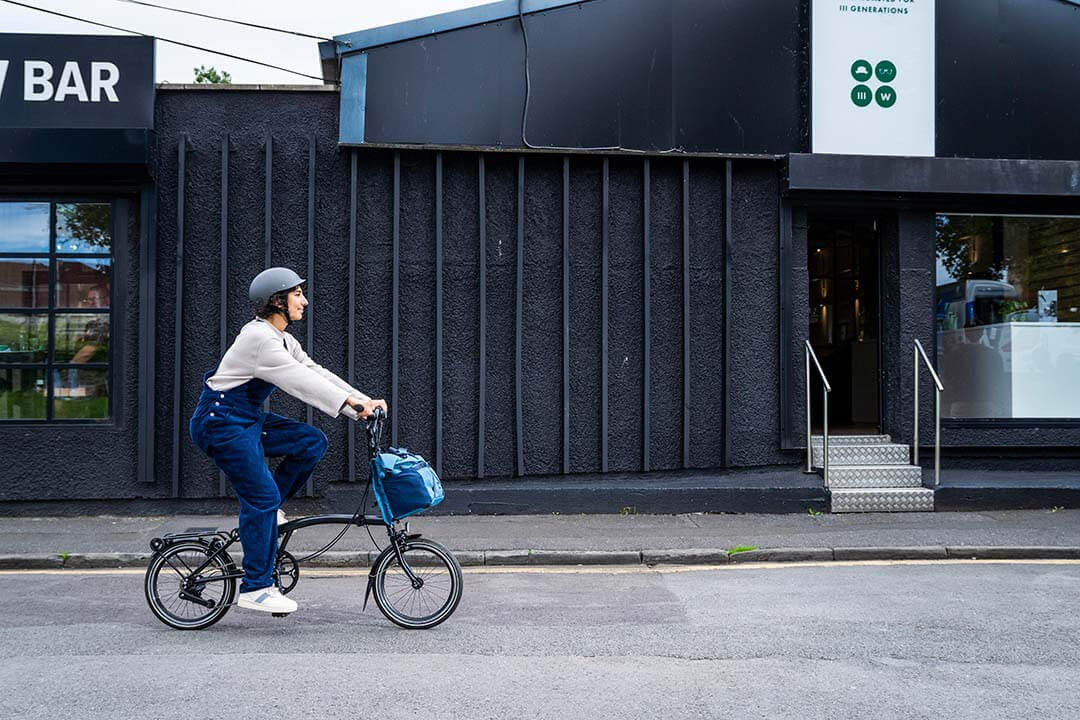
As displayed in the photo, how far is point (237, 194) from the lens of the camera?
33.5ft

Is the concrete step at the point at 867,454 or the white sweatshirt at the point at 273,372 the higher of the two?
the white sweatshirt at the point at 273,372

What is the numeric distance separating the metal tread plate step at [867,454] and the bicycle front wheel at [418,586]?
614 cm

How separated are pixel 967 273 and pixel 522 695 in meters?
8.87

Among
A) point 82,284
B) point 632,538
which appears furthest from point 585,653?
point 82,284

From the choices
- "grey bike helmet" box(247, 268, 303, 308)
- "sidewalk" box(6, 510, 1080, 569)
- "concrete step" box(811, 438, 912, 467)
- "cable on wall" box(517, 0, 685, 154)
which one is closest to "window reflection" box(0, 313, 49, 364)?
"sidewalk" box(6, 510, 1080, 569)

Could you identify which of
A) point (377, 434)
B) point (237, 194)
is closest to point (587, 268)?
point (237, 194)

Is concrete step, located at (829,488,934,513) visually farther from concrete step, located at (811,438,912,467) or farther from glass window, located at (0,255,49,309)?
glass window, located at (0,255,49,309)

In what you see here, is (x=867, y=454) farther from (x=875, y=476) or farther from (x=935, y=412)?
(x=935, y=412)

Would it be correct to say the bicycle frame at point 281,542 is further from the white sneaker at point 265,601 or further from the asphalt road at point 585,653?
the asphalt road at point 585,653

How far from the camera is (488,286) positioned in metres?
10.4

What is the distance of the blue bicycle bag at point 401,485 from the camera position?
18.2 ft

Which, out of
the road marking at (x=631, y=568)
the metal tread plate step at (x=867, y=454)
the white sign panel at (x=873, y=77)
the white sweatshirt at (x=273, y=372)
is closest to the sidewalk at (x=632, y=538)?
the road marking at (x=631, y=568)

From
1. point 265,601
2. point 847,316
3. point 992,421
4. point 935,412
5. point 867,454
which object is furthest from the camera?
point 847,316

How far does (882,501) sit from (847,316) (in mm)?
3406
